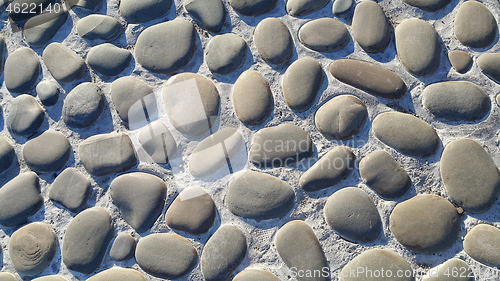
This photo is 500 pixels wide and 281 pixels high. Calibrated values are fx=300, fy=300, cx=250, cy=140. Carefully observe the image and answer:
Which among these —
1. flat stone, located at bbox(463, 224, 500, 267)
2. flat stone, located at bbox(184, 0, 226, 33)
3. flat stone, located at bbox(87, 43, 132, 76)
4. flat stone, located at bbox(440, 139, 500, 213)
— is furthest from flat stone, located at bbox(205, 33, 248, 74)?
flat stone, located at bbox(463, 224, 500, 267)

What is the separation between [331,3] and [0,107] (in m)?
1.13

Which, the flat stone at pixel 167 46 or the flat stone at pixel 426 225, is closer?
the flat stone at pixel 426 225

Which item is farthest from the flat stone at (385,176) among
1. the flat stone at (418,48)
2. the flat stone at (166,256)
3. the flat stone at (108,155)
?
the flat stone at (108,155)

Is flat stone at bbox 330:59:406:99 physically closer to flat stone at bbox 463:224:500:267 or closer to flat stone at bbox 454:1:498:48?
flat stone at bbox 454:1:498:48

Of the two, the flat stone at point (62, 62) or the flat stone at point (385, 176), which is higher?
the flat stone at point (62, 62)

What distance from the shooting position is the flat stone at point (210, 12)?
0.95 m

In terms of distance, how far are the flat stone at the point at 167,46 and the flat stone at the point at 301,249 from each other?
1.98ft

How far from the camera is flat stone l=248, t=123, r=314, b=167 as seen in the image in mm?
881

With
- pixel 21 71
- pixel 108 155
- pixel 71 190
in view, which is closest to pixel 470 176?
pixel 108 155

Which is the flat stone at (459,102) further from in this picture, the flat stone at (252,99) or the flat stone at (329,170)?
the flat stone at (252,99)

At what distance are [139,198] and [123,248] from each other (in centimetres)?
15

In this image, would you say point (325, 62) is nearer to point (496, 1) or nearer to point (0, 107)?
point (496, 1)

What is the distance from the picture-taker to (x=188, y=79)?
928mm

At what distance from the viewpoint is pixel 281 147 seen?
2.90ft
